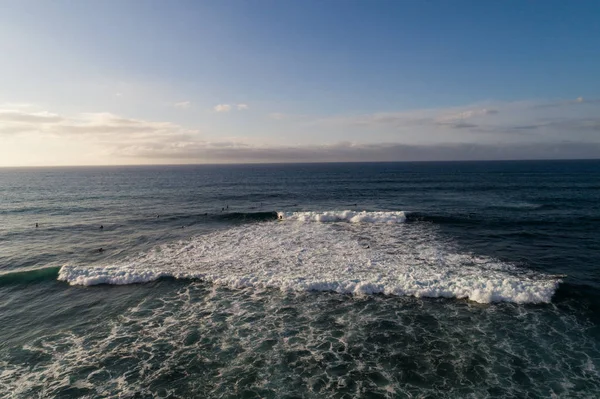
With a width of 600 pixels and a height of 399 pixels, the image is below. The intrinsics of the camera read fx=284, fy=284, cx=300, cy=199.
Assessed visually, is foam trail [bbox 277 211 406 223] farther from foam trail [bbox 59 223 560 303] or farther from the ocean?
foam trail [bbox 59 223 560 303]

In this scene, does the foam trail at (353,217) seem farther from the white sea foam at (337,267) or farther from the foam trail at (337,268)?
the foam trail at (337,268)

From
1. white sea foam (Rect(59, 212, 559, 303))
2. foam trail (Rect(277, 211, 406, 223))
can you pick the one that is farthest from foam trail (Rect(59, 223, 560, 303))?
foam trail (Rect(277, 211, 406, 223))

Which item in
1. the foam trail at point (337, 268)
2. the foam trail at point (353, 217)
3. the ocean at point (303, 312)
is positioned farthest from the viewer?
the foam trail at point (353, 217)

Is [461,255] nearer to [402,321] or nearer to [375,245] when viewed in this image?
[375,245]

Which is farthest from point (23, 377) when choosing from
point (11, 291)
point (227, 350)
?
point (11, 291)

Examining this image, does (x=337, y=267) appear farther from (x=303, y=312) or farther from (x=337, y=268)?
(x=303, y=312)

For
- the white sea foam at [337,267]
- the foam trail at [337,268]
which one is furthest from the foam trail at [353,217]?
the foam trail at [337,268]

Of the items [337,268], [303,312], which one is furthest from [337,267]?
[303,312]
